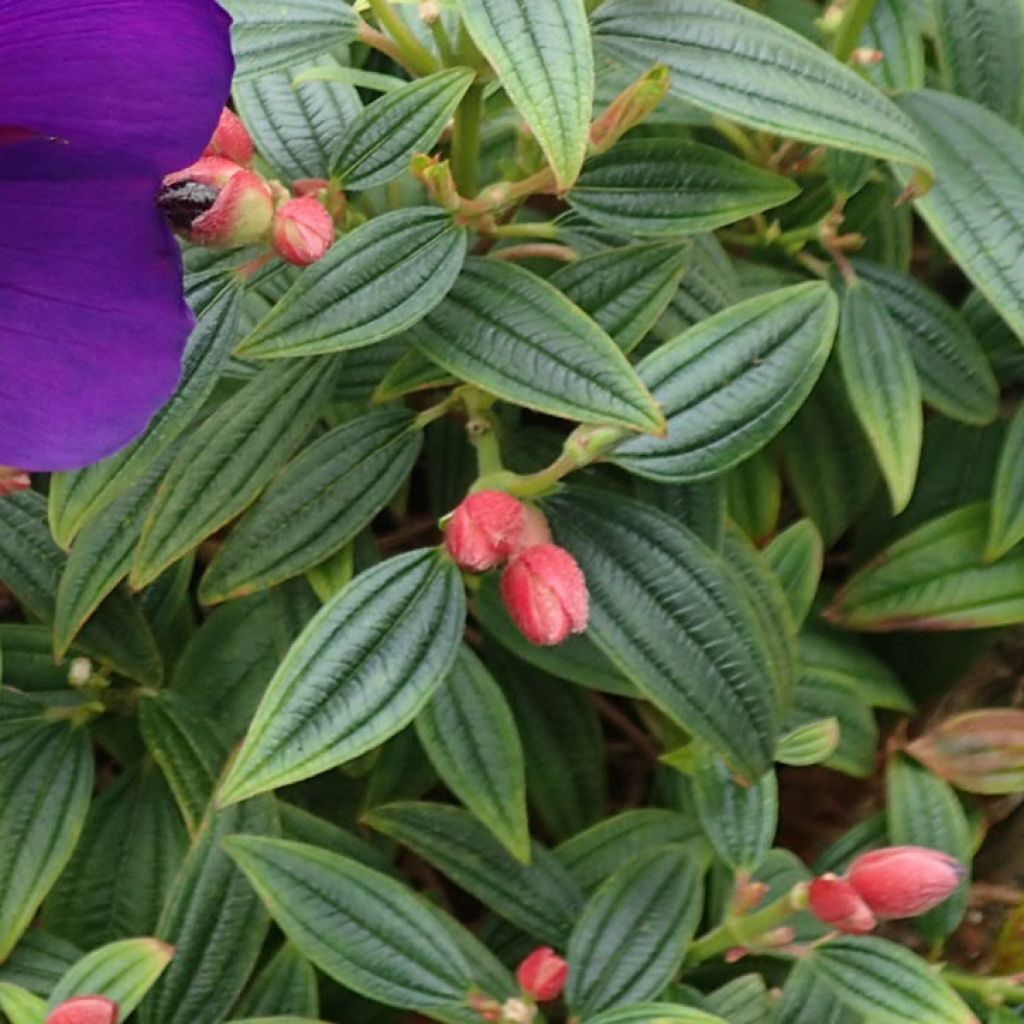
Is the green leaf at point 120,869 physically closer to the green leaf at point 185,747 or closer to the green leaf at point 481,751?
the green leaf at point 185,747

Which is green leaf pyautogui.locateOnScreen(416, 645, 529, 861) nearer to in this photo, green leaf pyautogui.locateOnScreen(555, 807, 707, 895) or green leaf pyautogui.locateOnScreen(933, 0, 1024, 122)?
green leaf pyautogui.locateOnScreen(555, 807, 707, 895)

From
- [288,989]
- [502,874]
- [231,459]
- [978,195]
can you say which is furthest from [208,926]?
[978,195]

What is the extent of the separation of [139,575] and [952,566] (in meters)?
0.54

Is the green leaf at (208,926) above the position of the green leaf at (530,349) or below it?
below

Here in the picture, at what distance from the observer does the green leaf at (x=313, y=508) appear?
83 centimetres

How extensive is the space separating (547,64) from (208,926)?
0.55 m

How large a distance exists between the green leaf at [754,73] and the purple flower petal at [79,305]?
0.26 meters

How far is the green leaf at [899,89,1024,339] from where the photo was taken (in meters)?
0.79

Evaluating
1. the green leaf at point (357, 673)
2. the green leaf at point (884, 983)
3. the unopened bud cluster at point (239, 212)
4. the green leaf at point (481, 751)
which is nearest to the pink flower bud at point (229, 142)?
the unopened bud cluster at point (239, 212)

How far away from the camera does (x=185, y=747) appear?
0.90 meters

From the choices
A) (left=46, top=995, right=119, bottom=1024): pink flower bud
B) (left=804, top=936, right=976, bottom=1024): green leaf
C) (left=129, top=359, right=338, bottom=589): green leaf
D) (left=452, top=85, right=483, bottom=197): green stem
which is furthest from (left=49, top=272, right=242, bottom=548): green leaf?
(left=804, top=936, right=976, bottom=1024): green leaf

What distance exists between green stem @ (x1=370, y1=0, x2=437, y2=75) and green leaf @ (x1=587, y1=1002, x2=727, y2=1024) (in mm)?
521

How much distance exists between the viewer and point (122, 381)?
64 cm

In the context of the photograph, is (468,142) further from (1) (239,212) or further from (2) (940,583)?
(2) (940,583)
